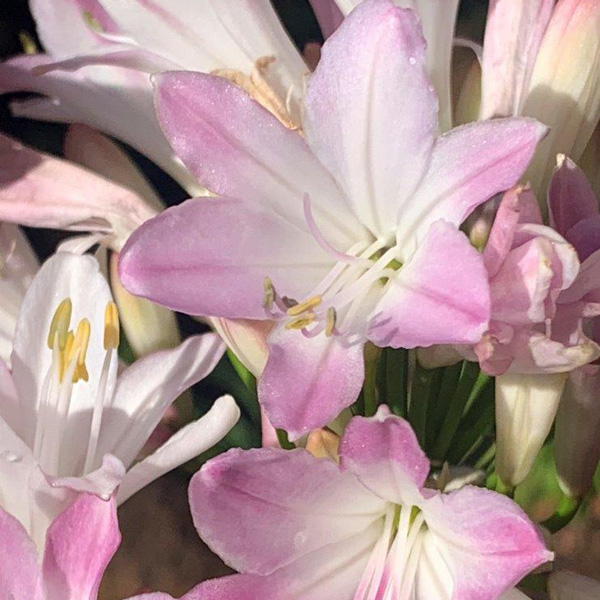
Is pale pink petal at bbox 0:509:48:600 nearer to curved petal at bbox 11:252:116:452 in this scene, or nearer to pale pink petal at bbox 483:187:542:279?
curved petal at bbox 11:252:116:452

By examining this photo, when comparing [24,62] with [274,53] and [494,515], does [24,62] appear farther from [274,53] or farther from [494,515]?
[494,515]

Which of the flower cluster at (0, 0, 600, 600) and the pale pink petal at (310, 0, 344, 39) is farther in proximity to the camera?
the pale pink petal at (310, 0, 344, 39)

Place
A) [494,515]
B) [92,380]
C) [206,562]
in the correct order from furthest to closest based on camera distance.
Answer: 1. [206,562]
2. [92,380]
3. [494,515]

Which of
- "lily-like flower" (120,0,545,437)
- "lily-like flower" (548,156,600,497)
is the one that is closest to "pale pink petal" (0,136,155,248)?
"lily-like flower" (120,0,545,437)

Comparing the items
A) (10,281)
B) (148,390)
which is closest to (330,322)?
(148,390)

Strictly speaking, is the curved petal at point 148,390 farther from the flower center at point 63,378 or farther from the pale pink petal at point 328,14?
the pale pink petal at point 328,14

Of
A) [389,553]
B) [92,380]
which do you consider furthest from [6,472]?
[389,553]

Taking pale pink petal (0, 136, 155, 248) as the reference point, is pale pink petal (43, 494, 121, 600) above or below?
below

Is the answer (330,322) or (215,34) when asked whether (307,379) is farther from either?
(215,34)
